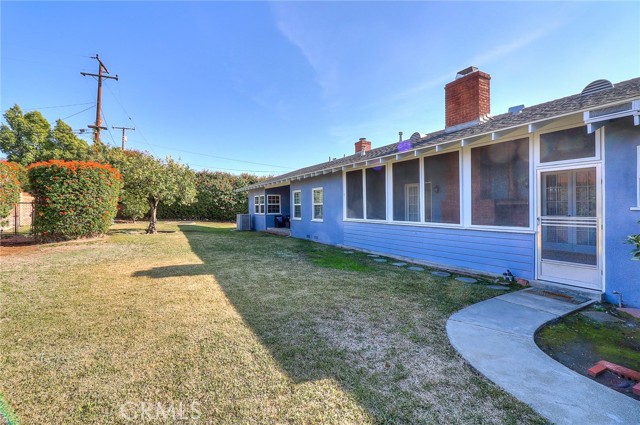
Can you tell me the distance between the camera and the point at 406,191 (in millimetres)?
7977

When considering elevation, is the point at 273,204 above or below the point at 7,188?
below

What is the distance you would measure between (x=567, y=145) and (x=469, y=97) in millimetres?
3806

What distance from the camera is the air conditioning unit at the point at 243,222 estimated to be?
1755 centimetres

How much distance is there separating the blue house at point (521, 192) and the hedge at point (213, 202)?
16956mm

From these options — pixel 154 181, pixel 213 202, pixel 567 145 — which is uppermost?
pixel 154 181

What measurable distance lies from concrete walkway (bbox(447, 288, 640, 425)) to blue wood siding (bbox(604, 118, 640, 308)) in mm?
632

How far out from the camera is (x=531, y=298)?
468cm

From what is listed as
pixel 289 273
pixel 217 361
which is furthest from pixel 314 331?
pixel 289 273

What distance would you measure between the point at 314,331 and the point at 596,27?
9.32 metres

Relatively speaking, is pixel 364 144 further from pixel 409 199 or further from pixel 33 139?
pixel 33 139

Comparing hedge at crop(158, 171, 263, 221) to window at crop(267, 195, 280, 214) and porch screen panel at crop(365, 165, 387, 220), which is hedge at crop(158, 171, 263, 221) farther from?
porch screen panel at crop(365, 165, 387, 220)

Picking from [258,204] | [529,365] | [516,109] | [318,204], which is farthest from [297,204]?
[529,365]

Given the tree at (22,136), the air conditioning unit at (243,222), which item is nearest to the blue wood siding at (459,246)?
the air conditioning unit at (243,222)

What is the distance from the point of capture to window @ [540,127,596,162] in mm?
4656
